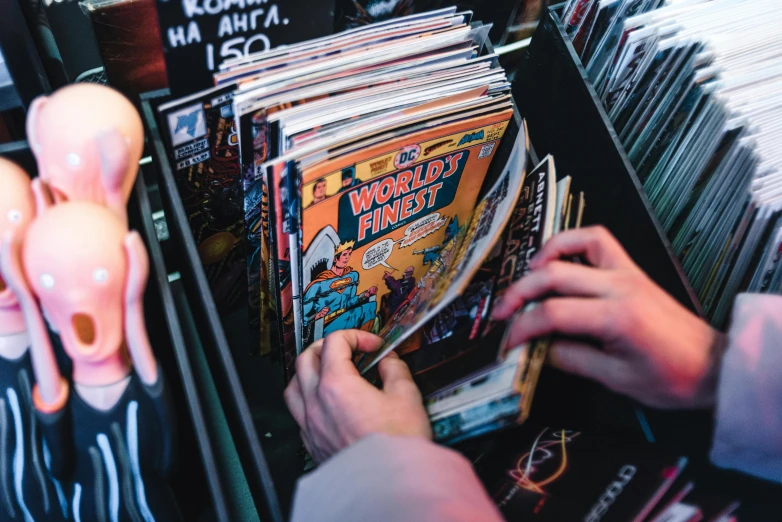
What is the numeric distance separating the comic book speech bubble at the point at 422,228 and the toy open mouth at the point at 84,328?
520mm

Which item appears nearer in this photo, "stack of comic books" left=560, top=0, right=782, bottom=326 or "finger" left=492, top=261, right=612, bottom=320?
"finger" left=492, top=261, right=612, bottom=320

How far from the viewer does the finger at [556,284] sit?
0.69m

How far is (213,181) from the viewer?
1.07 meters

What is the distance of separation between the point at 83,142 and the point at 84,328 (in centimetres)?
23

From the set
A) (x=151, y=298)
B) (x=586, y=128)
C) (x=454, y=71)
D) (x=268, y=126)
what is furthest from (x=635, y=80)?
(x=151, y=298)

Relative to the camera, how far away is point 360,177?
85cm

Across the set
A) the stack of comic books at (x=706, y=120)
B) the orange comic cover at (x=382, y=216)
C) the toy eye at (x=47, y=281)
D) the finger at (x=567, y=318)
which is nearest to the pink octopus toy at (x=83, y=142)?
the toy eye at (x=47, y=281)

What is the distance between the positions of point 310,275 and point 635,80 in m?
0.66

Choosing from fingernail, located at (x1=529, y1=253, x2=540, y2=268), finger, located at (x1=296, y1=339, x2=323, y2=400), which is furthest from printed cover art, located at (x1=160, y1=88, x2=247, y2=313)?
fingernail, located at (x1=529, y1=253, x2=540, y2=268)

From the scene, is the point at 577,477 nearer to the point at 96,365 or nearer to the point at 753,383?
the point at 753,383

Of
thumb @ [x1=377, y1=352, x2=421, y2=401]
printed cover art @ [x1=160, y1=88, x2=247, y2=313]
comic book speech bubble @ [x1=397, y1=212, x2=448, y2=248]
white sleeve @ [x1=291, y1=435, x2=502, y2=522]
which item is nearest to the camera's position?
white sleeve @ [x1=291, y1=435, x2=502, y2=522]

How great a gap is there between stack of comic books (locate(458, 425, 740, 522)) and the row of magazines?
0.16m

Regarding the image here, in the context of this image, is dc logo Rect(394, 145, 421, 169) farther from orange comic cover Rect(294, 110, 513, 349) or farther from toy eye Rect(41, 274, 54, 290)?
toy eye Rect(41, 274, 54, 290)

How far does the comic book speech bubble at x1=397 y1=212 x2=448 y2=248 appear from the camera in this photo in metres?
1.03
